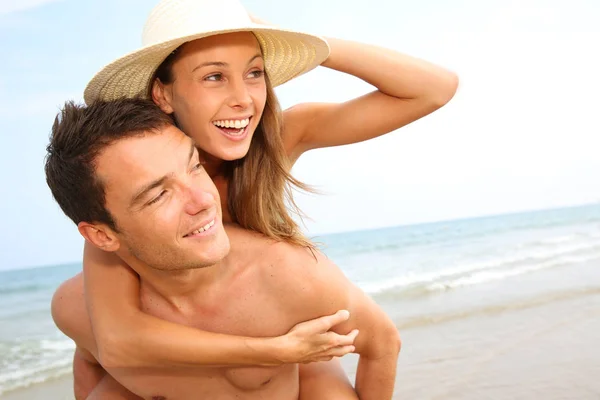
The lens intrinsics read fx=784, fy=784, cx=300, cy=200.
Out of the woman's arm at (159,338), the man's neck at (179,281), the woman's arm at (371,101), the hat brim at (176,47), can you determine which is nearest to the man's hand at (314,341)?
the woman's arm at (159,338)

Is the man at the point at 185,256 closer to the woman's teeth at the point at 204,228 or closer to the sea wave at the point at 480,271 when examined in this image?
the woman's teeth at the point at 204,228

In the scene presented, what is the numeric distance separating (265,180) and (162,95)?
0.60 metres

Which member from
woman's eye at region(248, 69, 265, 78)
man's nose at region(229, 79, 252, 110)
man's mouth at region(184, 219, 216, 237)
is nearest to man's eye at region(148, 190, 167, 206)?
man's mouth at region(184, 219, 216, 237)

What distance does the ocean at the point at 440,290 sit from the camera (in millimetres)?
7879

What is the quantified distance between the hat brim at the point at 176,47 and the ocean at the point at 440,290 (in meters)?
0.91

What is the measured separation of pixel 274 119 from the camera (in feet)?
11.6

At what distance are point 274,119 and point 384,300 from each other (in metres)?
8.26

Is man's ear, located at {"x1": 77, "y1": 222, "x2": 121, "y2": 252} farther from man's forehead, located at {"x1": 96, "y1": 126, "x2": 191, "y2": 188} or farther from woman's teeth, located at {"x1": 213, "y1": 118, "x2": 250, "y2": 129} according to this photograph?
woman's teeth, located at {"x1": 213, "y1": 118, "x2": 250, "y2": 129}

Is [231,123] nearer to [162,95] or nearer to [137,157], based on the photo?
[162,95]

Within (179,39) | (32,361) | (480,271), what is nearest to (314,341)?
(179,39)

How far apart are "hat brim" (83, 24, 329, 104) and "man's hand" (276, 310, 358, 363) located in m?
1.15

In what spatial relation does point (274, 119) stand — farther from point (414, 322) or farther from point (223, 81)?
point (414, 322)

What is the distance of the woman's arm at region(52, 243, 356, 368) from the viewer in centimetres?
309

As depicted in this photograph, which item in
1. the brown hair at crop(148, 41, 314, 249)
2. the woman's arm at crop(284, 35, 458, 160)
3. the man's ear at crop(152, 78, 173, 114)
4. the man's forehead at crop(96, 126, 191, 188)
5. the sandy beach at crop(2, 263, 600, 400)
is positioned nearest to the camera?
the man's forehead at crop(96, 126, 191, 188)
